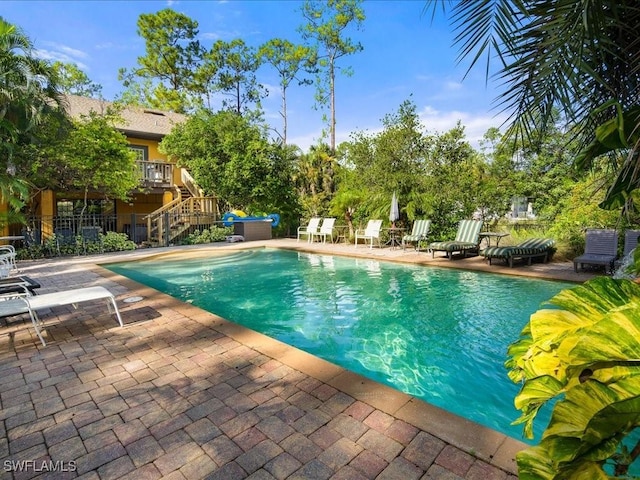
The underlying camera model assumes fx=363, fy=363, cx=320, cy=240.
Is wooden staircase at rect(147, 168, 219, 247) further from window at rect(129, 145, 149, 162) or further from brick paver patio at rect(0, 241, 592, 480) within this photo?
brick paver patio at rect(0, 241, 592, 480)

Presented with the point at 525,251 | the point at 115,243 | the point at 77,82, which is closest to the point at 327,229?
the point at 525,251

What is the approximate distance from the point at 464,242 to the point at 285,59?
22.3m

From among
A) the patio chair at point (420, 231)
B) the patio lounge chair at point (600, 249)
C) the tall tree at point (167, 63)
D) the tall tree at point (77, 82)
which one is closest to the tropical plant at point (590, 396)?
the patio lounge chair at point (600, 249)

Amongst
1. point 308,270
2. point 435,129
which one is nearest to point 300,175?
point 435,129

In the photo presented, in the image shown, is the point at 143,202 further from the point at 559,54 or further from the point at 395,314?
the point at 559,54

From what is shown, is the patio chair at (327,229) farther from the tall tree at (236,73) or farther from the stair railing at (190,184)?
the tall tree at (236,73)

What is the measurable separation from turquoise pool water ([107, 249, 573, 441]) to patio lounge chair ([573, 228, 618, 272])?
965 mm

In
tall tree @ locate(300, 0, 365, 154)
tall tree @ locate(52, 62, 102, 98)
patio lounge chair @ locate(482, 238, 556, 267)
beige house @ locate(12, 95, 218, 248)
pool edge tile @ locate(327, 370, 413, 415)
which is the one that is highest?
tall tree @ locate(300, 0, 365, 154)

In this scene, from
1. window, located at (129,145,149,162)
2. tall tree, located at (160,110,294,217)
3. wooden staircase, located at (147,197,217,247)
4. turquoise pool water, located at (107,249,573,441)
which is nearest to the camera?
turquoise pool water, located at (107,249,573,441)

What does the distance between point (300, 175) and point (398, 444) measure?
55.4ft

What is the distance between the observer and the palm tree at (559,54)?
220 cm

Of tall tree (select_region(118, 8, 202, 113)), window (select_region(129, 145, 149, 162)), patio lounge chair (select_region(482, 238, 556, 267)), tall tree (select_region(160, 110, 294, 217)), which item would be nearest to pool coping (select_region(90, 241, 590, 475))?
patio lounge chair (select_region(482, 238, 556, 267))

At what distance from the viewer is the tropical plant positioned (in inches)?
30.9

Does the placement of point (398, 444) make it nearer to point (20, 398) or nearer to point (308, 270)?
point (20, 398)
